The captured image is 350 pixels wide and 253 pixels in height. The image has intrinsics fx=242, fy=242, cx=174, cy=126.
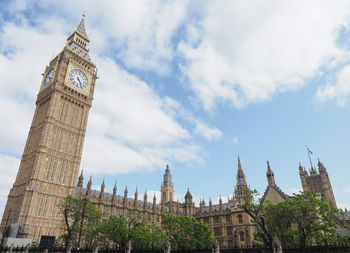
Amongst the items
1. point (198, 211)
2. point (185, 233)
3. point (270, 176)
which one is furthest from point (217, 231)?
point (185, 233)

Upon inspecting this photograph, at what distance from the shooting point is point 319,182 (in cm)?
11581

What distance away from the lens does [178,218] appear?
37.9m

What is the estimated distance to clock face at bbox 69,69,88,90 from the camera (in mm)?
61463

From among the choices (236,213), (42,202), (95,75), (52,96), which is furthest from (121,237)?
(95,75)

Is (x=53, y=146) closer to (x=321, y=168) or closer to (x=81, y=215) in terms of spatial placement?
(x=81, y=215)

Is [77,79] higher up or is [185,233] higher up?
[77,79]

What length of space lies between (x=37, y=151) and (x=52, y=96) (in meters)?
13.5

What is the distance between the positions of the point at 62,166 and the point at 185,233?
105ft

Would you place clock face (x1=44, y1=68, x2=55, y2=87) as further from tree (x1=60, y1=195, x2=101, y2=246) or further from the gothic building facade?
tree (x1=60, y1=195, x2=101, y2=246)

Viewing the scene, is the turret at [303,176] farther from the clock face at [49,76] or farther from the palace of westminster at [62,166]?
the clock face at [49,76]

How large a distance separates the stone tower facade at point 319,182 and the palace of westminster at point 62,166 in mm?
62415

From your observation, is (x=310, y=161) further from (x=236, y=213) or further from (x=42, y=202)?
(x=42, y=202)

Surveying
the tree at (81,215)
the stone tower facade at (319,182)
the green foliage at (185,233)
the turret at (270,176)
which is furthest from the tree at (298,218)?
the stone tower facade at (319,182)

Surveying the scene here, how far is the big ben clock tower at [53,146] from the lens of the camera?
4612 centimetres
